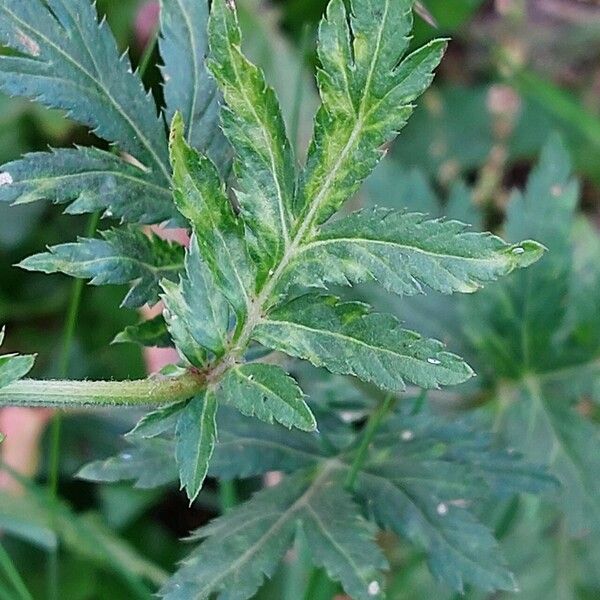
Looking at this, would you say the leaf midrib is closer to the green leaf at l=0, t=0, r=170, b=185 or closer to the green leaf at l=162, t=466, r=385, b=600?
the green leaf at l=162, t=466, r=385, b=600

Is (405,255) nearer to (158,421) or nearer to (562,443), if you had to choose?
(158,421)

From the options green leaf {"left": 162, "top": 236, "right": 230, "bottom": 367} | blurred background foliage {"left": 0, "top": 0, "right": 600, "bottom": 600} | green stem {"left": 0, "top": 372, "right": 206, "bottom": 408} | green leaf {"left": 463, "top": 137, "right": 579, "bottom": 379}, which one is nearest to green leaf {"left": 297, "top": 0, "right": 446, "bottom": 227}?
green leaf {"left": 162, "top": 236, "right": 230, "bottom": 367}

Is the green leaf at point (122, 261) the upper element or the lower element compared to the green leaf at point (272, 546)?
upper

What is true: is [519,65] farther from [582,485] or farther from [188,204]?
[188,204]

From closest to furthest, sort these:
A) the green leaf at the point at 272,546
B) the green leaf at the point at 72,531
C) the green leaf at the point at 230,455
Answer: the green leaf at the point at 272,546, the green leaf at the point at 230,455, the green leaf at the point at 72,531

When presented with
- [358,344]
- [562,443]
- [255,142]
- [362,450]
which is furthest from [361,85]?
[562,443]

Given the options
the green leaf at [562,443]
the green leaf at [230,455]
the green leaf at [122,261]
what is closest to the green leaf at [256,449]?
the green leaf at [230,455]

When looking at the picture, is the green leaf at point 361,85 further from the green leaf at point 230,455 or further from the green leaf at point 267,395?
the green leaf at point 230,455
